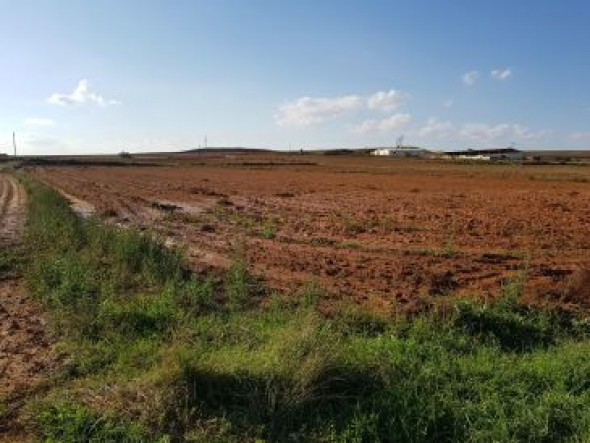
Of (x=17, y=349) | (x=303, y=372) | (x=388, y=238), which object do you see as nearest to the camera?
(x=303, y=372)

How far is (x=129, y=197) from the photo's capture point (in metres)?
31.9

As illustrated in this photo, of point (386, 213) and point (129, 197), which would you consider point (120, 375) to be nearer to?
point (386, 213)

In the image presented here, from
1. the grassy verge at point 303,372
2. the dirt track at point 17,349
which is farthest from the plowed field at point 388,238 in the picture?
the dirt track at point 17,349

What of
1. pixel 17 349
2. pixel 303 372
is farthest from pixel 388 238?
pixel 303 372

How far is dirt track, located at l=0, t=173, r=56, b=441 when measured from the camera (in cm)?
704

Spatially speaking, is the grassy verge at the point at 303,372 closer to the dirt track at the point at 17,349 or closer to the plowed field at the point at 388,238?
the dirt track at the point at 17,349

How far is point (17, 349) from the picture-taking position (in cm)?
877

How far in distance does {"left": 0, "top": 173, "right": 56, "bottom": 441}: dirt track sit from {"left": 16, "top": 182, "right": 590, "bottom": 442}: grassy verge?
264 millimetres

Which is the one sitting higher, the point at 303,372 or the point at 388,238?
the point at 303,372

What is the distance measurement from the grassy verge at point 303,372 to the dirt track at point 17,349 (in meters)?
0.26

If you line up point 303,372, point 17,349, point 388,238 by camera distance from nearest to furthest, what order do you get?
point 303,372 < point 17,349 < point 388,238

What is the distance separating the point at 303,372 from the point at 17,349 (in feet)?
13.1

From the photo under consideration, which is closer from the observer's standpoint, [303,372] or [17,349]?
[303,372]

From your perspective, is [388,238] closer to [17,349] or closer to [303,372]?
[17,349]
